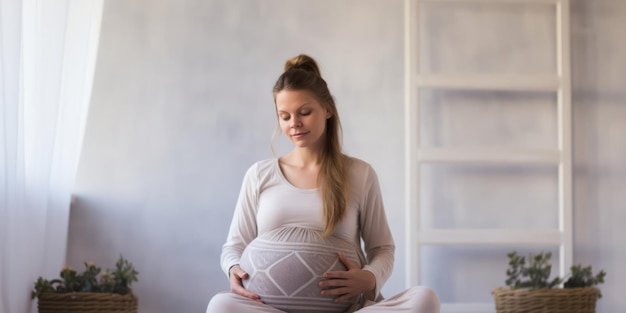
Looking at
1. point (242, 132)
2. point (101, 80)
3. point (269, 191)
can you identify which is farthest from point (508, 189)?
point (101, 80)

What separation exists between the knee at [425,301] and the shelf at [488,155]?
117cm

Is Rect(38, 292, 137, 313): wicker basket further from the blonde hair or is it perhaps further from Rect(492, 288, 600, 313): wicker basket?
Rect(492, 288, 600, 313): wicker basket

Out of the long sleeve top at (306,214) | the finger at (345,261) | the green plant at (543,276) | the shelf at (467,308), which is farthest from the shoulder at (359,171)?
the shelf at (467,308)

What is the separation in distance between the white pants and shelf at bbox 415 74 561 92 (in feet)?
4.30

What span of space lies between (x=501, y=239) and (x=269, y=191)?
125cm

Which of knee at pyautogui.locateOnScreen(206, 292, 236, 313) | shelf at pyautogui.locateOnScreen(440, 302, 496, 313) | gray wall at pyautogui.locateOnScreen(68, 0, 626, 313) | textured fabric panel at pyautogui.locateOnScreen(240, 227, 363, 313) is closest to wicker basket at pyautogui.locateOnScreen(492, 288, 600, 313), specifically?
shelf at pyautogui.locateOnScreen(440, 302, 496, 313)

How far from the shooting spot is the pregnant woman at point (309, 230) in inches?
73.5

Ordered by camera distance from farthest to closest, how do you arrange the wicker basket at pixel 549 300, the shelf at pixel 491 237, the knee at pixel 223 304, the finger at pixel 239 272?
the shelf at pixel 491 237
the wicker basket at pixel 549 300
the finger at pixel 239 272
the knee at pixel 223 304

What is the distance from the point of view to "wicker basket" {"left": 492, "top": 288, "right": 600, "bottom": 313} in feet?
8.23

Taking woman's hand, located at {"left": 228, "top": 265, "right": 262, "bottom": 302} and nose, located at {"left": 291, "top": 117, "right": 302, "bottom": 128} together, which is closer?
woman's hand, located at {"left": 228, "top": 265, "right": 262, "bottom": 302}

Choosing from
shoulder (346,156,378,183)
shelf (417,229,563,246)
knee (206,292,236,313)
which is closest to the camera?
knee (206,292,236,313)

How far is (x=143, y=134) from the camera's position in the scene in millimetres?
3016

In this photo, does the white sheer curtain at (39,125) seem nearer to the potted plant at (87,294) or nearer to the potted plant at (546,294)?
the potted plant at (87,294)

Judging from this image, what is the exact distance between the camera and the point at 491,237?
3.01 m
